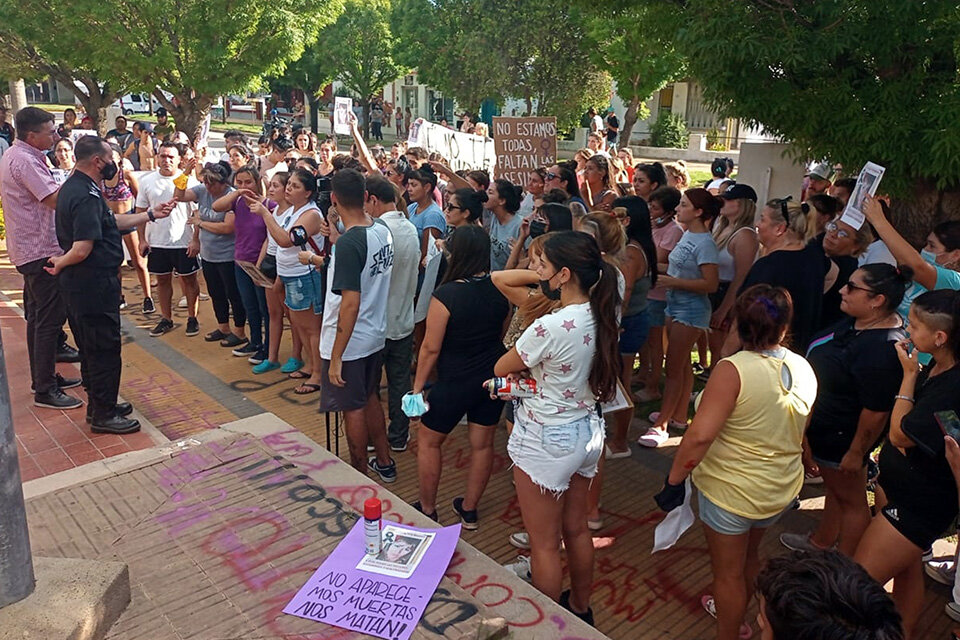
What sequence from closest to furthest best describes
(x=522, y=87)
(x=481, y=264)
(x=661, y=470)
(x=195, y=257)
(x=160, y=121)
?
1. (x=481, y=264)
2. (x=661, y=470)
3. (x=195, y=257)
4. (x=160, y=121)
5. (x=522, y=87)

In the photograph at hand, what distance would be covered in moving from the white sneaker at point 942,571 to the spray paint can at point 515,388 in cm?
262

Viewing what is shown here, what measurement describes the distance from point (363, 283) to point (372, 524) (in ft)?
6.32

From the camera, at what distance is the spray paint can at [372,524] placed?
279 cm

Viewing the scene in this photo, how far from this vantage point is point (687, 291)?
5293 mm

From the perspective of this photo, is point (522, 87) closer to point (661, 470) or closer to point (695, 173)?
point (695, 173)

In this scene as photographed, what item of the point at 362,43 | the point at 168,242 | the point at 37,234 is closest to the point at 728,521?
the point at 37,234

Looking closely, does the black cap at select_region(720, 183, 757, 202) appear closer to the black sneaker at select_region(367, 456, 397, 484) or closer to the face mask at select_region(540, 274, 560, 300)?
the face mask at select_region(540, 274, 560, 300)

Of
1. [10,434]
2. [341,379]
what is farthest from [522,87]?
[10,434]

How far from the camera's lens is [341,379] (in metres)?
4.52

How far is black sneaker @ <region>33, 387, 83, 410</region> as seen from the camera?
578cm

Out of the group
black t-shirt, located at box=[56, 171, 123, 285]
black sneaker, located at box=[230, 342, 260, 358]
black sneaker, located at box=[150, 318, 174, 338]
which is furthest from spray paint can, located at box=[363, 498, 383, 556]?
black sneaker, located at box=[150, 318, 174, 338]

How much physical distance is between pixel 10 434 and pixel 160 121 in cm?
1962

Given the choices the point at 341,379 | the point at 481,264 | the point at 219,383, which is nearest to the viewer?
the point at 481,264

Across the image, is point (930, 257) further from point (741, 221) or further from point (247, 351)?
point (247, 351)
